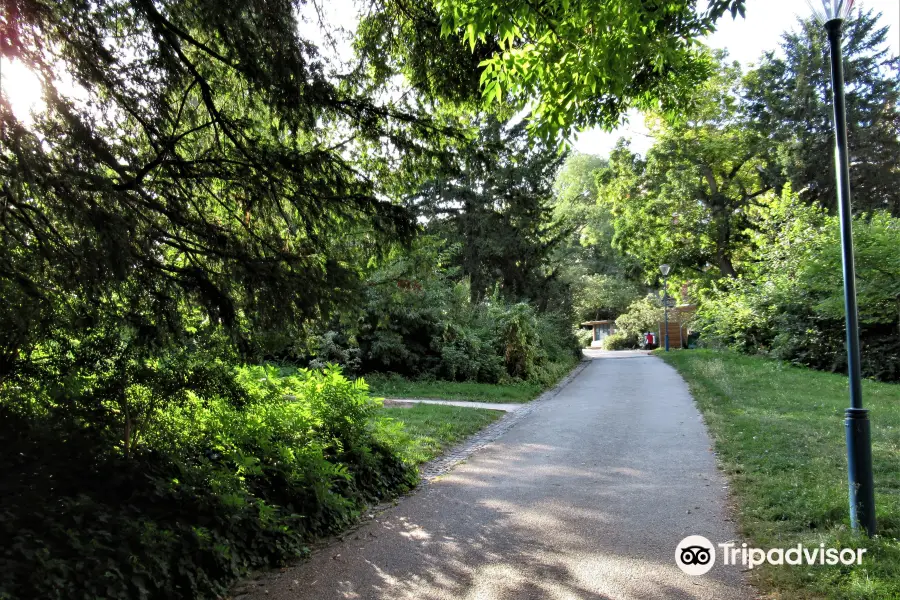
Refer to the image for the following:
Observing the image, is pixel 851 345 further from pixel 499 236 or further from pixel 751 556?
pixel 499 236

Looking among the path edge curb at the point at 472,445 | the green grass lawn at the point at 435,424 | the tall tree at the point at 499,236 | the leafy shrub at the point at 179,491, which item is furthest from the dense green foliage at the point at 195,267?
the tall tree at the point at 499,236

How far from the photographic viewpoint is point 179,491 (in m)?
3.99

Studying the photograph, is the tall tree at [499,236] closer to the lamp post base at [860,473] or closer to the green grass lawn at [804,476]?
the green grass lawn at [804,476]

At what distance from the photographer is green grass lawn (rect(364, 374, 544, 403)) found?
45.7ft

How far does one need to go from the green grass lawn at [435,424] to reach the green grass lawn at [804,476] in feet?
12.0

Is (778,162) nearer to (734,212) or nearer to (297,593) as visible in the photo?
(734,212)

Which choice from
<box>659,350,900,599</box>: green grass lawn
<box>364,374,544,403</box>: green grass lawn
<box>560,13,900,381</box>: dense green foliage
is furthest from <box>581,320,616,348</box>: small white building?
<box>659,350,900,599</box>: green grass lawn

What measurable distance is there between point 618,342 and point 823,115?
23725mm

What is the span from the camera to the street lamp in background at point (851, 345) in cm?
415

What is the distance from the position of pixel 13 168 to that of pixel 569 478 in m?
5.69

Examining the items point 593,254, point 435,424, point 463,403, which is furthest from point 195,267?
point 593,254

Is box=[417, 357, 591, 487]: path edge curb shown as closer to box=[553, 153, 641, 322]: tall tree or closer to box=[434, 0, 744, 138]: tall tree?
box=[434, 0, 744, 138]: tall tree

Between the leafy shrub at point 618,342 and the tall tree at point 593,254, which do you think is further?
the tall tree at point 593,254

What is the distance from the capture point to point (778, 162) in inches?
1031
